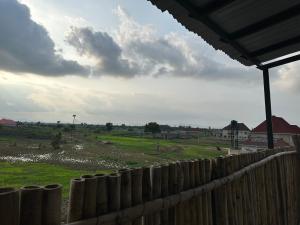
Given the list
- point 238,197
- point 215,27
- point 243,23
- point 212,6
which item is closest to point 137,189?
point 238,197

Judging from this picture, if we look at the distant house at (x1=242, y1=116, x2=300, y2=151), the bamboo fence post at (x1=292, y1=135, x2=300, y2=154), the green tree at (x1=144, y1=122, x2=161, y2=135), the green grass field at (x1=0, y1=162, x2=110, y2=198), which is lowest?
the green grass field at (x1=0, y1=162, x2=110, y2=198)

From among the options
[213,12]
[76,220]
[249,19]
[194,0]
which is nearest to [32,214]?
[76,220]

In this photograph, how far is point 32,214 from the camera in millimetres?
1618

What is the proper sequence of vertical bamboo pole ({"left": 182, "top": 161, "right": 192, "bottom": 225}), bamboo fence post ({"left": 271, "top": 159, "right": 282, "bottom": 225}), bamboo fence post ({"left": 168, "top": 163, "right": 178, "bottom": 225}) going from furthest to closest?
bamboo fence post ({"left": 271, "top": 159, "right": 282, "bottom": 225}) < vertical bamboo pole ({"left": 182, "top": 161, "right": 192, "bottom": 225}) < bamboo fence post ({"left": 168, "top": 163, "right": 178, "bottom": 225})

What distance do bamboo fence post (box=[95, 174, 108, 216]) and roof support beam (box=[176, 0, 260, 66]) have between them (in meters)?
2.42

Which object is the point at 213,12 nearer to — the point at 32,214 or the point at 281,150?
the point at 32,214

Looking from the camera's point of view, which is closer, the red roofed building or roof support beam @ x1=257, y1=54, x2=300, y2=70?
roof support beam @ x1=257, y1=54, x2=300, y2=70

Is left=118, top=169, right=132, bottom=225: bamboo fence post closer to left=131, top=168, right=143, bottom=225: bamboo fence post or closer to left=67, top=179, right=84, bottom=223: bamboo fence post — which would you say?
left=131, top=168, right=143, bottom=225: bamboo fence post

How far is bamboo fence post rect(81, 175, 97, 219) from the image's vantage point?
1938 millimetres

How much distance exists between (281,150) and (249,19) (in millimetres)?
3253

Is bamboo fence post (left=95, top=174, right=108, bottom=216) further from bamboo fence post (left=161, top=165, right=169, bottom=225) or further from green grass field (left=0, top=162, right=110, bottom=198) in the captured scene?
green grass field (left=0, top=162, right=110, bottom=198)

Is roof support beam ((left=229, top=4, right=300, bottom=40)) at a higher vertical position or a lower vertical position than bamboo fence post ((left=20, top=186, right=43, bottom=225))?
higher

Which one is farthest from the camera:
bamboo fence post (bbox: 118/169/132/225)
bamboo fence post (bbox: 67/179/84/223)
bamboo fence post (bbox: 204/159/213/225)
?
bamboo fence post (bbox: 204/159/213/225)

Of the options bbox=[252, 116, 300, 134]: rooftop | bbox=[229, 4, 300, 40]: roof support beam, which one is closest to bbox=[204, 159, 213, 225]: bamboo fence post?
bbox=[229, 4, 300, 40]: roof support beam
